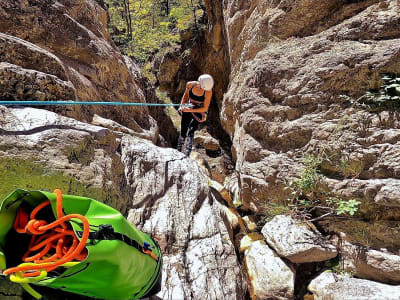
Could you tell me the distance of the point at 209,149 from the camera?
1034cm

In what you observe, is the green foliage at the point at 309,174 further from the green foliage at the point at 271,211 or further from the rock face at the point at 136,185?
the rock face at the point at 136,185

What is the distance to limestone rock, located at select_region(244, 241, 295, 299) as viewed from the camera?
3129mm

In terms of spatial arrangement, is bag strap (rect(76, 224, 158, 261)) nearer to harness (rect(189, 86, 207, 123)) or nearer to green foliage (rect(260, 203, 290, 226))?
green foliage (rect(260, 203, 290, 226))

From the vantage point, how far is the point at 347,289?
2850 millimetres

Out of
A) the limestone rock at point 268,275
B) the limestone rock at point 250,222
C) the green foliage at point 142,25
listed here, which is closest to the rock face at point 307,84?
the limestone rock at point 250,222

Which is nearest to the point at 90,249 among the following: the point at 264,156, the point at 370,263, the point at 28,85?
the point at 28,85

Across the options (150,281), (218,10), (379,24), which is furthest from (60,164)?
(218,10)

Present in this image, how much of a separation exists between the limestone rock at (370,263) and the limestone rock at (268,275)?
883mm

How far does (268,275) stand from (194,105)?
3635 millimetres

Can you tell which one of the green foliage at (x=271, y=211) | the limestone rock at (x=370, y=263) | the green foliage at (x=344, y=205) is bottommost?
the limestone rock at (x=370, y=263)

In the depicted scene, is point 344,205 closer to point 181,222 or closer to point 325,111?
point 325,111

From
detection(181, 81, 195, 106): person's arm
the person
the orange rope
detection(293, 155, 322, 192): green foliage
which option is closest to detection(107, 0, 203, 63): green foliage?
detection(181, 81, 195, 106): person's arm

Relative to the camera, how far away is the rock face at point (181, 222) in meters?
2.42

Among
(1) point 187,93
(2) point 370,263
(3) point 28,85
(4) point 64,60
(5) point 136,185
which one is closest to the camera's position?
(3) point 28,85
